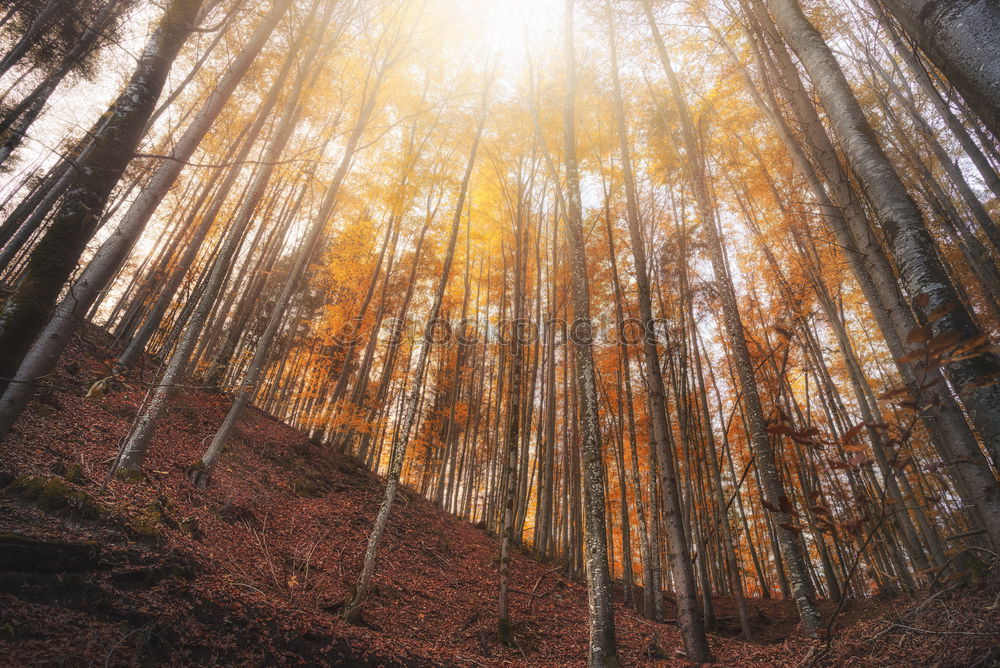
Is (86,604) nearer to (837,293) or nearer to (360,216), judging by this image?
(360,216)

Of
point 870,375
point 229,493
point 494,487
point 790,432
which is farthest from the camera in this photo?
point 870,375

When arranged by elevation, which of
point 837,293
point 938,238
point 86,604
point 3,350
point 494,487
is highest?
point 938,238

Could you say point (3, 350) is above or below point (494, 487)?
below

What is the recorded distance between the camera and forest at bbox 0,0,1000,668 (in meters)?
2.48

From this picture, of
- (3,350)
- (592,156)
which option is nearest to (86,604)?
(3,350)

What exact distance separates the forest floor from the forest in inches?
1.5

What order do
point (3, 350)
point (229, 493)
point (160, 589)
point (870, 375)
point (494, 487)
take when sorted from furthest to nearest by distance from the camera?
1. point (870, 375)
2. point (494, 487)
3. point (229, 493)
4. point (160, 589)
5. point (3, 350)

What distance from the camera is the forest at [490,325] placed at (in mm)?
2477

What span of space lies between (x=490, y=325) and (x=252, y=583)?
13036 millimetres

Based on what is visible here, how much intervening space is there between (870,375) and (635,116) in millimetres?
13630

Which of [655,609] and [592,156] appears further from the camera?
[592,156]

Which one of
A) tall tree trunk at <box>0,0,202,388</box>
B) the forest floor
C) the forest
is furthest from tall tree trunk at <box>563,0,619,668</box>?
tall tree trunk at <box>0,0,202,388</box>

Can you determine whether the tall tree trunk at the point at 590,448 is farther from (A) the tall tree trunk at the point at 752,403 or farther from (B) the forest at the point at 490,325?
(A) the tall tree trunk at the point at 752,403

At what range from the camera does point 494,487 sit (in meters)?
13.7
